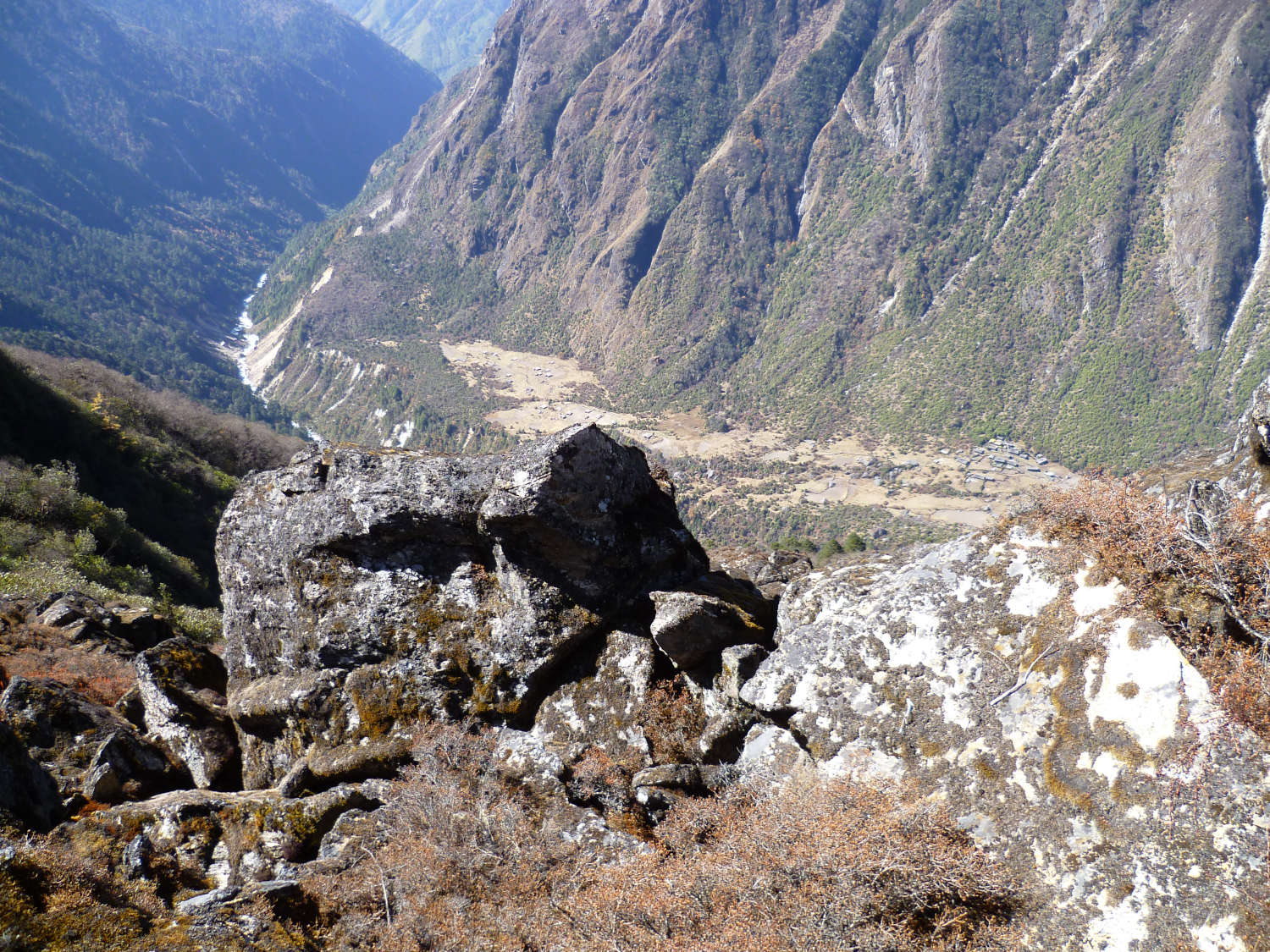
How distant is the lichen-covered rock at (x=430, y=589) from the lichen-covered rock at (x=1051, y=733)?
3.99m

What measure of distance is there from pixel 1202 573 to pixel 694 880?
24.4 ft

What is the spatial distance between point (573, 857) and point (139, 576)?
3128 cm

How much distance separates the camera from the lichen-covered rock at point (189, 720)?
43.2 ft

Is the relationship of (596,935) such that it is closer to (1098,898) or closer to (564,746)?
(564,746)

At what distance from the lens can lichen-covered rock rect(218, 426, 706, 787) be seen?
12750mm

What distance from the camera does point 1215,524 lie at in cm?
873

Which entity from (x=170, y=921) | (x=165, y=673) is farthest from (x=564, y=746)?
(x=165, y=673)

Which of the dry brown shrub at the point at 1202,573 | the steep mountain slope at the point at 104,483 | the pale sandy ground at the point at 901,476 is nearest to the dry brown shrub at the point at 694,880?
the dry brown shrub at the point at 1202,573

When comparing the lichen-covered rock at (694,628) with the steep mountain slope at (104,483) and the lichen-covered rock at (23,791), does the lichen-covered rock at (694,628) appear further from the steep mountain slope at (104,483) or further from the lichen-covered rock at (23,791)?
the steep mountain slope at (104,483)

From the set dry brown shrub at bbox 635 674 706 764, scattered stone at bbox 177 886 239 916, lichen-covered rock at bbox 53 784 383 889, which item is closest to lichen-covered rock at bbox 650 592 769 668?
dry brown shrub at bbox 635 674 706 764

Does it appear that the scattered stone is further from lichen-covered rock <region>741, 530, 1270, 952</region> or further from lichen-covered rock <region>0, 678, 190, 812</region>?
lichen-covered rock <region>741, 530, 1270, 952</region>

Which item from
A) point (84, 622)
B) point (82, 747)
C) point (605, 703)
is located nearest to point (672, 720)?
point (605, 703)

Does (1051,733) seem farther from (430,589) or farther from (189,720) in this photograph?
(189,720)

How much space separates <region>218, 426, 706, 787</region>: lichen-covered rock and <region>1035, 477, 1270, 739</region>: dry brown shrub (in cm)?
773
